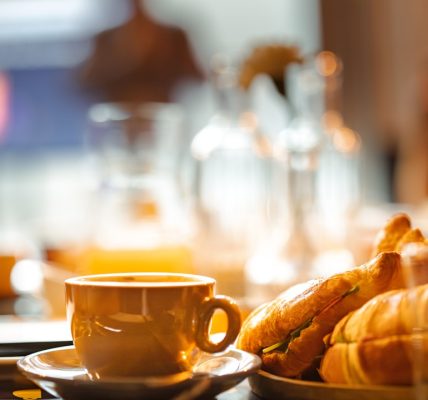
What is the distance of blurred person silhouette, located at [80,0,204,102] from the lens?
170 inches

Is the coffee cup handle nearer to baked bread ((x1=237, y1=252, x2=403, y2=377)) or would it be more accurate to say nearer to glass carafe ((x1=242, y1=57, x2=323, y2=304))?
baked bread ((x1=237, y1=252, x2=403, y2=377))

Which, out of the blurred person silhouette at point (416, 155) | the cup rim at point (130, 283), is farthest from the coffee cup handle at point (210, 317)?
the blurred person silhouette at point (416, 155)

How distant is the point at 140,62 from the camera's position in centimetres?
449

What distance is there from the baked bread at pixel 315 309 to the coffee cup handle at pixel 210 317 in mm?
22

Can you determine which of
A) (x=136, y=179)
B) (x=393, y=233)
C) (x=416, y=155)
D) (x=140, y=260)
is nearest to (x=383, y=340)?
(x=393, y=233)

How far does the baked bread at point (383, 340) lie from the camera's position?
530mm

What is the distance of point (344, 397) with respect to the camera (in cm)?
56

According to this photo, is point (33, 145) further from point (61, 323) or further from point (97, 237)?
point (61, 323)

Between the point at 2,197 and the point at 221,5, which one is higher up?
the point at 221,5

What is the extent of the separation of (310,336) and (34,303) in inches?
43.3

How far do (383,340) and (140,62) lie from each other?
403cm

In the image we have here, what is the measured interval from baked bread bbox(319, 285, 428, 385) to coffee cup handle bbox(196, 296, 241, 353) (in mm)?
86

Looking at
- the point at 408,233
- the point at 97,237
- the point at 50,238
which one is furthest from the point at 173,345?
the point at 50,238

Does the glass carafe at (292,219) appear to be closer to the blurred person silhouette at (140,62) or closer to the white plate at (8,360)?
the white plate at (8,360)
